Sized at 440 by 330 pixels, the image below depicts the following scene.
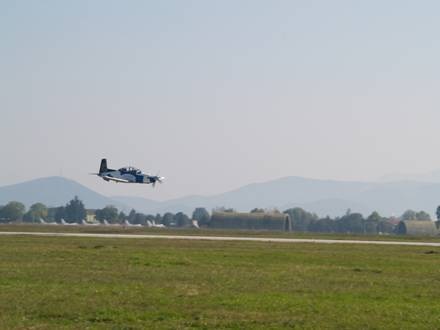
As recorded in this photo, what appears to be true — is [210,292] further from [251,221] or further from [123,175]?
[251,221]

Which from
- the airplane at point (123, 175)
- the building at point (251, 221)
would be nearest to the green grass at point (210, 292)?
the airplane at point (123, 175)

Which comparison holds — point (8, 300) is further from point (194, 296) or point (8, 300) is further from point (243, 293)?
point (243, 293)

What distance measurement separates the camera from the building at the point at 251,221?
625ft

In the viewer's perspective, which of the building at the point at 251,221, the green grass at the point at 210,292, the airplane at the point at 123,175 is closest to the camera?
the green grass at the point at 210,292

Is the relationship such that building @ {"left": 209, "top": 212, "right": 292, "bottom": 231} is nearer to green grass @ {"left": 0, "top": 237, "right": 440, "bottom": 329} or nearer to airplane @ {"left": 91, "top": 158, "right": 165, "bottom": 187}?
Result: airplane @ {"left": 91, "top": 158, "right": 165, "bottom": 187}

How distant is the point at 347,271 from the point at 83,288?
16.4 metres

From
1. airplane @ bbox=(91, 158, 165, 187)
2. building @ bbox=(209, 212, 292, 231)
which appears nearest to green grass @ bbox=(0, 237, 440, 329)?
airplane @ bbox=(91, 158, 165, 187)

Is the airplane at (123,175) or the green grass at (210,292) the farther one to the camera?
the airplane at (123,175)

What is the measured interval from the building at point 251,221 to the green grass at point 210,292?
139 m

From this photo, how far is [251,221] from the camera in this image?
193625 millimetres

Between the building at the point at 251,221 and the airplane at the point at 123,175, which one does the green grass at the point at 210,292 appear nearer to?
the airplane at the point at 123,175

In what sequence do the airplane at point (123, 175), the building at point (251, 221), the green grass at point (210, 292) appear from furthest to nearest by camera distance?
the building at point (251, 221), the airplane at point (123, 175), the green grass at point (210, 292)

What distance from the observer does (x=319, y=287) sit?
116ft

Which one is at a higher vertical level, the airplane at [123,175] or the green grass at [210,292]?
the airplane at [123,175]
